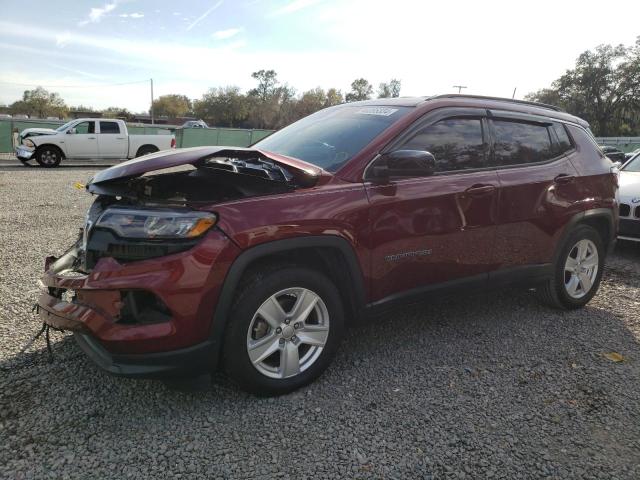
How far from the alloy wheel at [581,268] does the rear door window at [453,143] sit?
4.76 feet

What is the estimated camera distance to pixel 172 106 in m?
99.7

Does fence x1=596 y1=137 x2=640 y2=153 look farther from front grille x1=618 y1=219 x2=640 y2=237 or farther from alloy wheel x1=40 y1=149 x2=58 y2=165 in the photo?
alloy wheel x1=40 y1=149 x2=58 y2=165

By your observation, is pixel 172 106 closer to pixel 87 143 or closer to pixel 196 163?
pixel 87 143

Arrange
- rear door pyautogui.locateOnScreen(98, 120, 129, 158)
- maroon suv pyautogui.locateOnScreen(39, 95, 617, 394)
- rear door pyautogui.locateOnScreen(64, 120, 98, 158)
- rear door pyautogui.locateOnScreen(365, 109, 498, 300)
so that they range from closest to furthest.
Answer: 1. maroon suv pyautogui.locateOnScreen(39, 95, 617, 394)
2. rear door pyautogui.locateOnScreen(365, 109, 498, 300)
3. rear door pyautogui.locateOnScreen(64, 120, 98, 158)
4. rear door pyautogui.locateOnScreen(98, 120, 129, 158)

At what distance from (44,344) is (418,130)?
3.02m

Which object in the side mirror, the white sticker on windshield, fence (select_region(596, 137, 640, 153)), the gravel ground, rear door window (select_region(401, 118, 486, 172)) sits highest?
fence (select_region(596, 137, 640, 153))

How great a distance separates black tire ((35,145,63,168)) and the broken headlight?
16935 mm

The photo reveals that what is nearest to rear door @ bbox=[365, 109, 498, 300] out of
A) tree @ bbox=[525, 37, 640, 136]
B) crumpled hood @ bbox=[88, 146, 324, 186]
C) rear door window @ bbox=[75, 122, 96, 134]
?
crumpled hood @ bbox=[88, 146, 324, 186]

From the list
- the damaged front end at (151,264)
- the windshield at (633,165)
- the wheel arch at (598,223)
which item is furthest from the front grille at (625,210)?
the damaged front end at (151,264)

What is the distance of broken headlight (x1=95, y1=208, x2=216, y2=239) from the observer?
2354mm

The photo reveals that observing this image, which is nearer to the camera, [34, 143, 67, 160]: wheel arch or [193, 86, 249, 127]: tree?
[34, 143, 67, 160]: wheel arch

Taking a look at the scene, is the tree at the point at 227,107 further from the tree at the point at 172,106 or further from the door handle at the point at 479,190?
the door handle at the point at 479,190

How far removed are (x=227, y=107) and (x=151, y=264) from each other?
94385 mm

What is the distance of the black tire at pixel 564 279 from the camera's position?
13.5 feet
